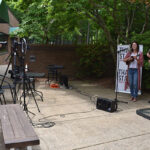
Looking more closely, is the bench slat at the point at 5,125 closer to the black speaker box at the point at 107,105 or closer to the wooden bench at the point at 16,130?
the wooden bench at the point at 16,130

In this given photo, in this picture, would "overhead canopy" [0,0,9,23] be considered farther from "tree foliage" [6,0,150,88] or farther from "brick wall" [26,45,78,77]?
"brick wall" [26,45,78,77]

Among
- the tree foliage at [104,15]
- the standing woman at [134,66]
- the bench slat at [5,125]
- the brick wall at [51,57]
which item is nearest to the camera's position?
the bench slat at [5,125]

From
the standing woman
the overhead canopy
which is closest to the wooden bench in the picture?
the standing woman

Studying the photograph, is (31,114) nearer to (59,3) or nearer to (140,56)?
(140,56)

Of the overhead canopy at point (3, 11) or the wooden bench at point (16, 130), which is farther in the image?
the overhead canopy at point (3, 11)

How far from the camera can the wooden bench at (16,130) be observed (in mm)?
2506

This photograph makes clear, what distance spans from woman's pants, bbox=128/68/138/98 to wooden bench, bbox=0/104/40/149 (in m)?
4.02

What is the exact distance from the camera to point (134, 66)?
21.6 ft

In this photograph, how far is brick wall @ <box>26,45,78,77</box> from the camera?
11.3 meters

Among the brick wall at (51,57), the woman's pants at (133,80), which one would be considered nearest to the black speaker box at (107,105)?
the woman's pants at (133,80)

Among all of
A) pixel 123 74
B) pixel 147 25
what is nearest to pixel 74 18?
pixel 147 25

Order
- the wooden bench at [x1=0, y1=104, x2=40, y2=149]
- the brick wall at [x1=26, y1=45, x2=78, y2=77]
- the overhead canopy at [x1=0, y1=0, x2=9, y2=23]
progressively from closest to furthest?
the wooden bench at [x1=0, y1=104, x2=40, y2=149]
the overhead canopy at [x1=0, y1=0, x2=9, y2=23]
the brick wall at [x1=26, y1=45, x2=78, y2=77]

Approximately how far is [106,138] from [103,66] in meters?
7.50

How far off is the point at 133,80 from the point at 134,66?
1.43 ft
